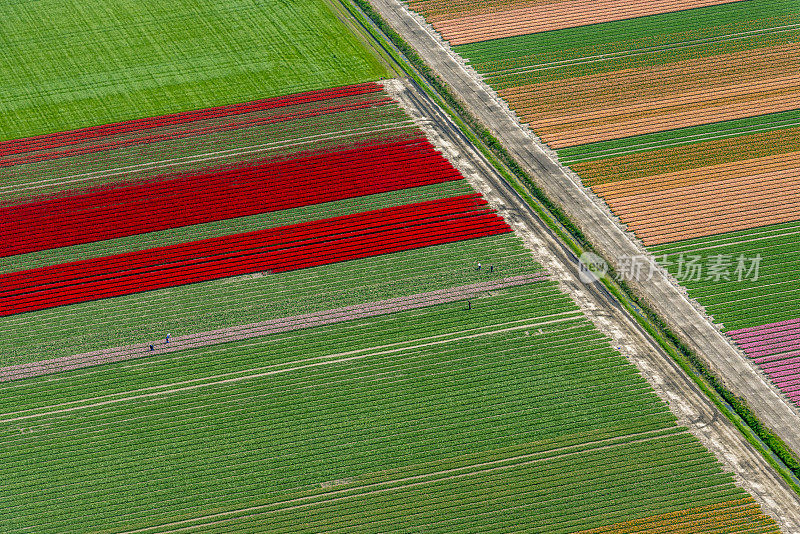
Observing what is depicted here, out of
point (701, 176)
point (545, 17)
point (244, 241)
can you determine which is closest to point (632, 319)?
point (701, 176)

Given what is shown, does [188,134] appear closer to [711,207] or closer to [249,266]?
[249,266]

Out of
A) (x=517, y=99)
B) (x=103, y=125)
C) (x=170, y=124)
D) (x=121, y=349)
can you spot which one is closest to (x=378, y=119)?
(x=517, y=99)

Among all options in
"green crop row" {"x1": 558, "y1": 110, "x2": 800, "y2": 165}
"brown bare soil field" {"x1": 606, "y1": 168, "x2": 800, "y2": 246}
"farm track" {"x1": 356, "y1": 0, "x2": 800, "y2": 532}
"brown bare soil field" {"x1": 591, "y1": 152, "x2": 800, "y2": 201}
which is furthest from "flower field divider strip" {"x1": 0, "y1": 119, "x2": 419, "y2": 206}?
"brown bare soil field" {"x1": 606, "y1": 168, "x2": 800, "y2": 246}

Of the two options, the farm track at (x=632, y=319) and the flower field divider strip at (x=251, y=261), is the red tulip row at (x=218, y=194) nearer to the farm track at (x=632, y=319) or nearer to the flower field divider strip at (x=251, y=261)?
the flower field divider strip at (x=251, y=261)

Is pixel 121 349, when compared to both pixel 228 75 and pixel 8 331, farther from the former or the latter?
pixel 228 75

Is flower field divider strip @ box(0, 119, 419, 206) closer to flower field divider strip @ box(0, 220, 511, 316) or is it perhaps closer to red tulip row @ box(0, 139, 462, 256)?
Answer: red tulip row @ box(0, 139, 462, 256)

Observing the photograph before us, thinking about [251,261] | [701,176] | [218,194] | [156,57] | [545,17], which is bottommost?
[251,261]
